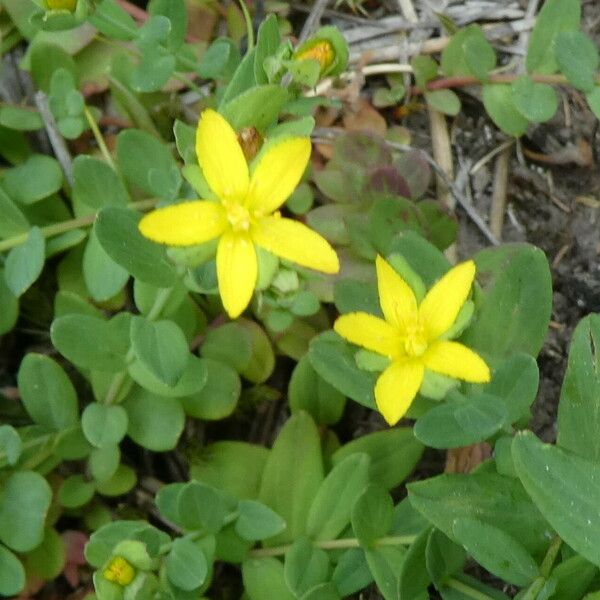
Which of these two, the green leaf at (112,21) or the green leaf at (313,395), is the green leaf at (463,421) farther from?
the green leaf at (112,21)

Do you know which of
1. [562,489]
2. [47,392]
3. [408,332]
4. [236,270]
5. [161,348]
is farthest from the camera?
[47,392]

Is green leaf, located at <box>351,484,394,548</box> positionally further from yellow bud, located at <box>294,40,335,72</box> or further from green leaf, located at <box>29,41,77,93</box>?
green leaf, located at <box>29,41,77,93</box>

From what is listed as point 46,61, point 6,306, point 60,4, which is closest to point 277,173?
point 60,4

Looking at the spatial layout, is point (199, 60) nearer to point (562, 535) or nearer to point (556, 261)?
point (556, 261)

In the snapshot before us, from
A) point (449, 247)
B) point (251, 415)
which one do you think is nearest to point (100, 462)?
point (251, 415)

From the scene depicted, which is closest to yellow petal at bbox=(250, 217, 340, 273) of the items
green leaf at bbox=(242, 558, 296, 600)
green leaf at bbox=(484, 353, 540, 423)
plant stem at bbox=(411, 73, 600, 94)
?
green leaf at bbox=(484, 353, 540, 423)

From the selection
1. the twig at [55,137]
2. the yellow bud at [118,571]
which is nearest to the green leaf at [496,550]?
the yellow bud at [118,571]

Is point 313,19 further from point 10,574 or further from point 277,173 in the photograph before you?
point 10,574
